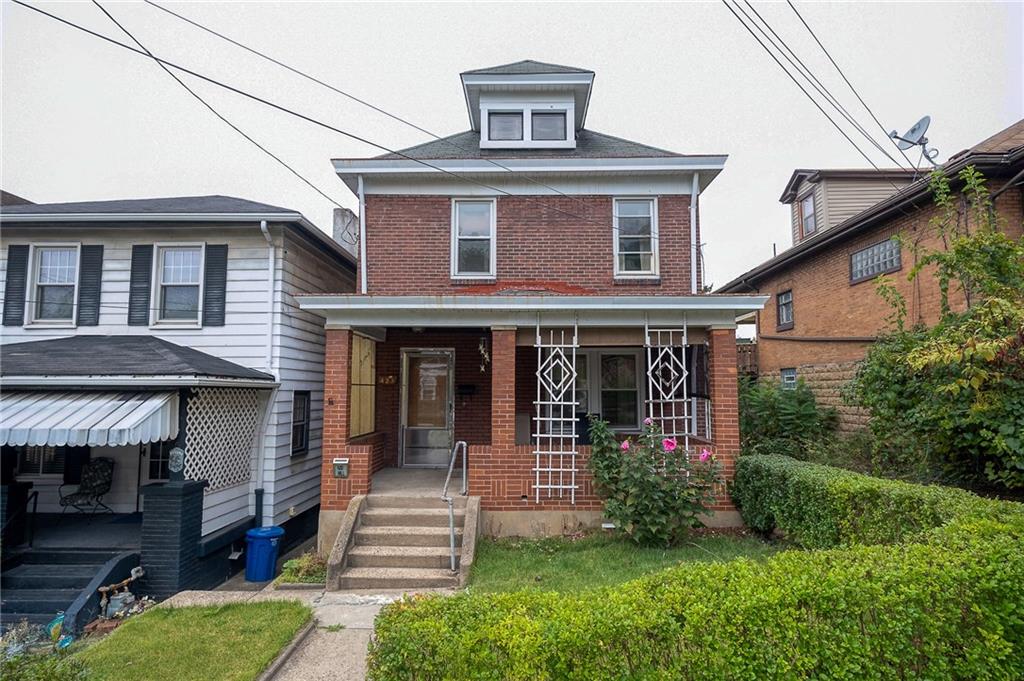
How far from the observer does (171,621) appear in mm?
5281

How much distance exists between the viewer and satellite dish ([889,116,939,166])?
9398 millimetres

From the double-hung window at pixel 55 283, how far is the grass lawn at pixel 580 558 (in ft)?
29.5

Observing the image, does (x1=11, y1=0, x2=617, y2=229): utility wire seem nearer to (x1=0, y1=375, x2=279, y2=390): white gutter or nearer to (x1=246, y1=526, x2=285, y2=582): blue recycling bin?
(x1=0, y1=375, x2=279, y2=390): white gutter

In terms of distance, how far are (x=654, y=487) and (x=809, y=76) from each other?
7.24 m

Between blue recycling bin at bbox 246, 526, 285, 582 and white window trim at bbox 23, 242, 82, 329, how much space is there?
17.9 ft

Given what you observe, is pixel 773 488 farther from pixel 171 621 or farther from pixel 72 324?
pixel 72 324

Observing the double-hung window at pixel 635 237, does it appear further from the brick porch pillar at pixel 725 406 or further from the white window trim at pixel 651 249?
the brick porch pillar at pixel 725 406

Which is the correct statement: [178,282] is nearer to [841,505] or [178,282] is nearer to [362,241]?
[362,241]

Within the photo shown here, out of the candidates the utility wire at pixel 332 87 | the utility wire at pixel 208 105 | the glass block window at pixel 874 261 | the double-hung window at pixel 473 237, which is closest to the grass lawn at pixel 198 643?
the double-hung window at pixel 473 237

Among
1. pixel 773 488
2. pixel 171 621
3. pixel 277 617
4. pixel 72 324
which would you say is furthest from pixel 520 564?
pixel 72 324

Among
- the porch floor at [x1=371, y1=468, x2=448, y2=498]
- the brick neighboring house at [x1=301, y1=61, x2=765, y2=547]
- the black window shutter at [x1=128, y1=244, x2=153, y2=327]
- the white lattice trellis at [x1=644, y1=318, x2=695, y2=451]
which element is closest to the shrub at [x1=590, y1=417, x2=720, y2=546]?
the white lattice trellis at [x1=644, y1=318, x2=695, y2=451]

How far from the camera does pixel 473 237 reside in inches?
381

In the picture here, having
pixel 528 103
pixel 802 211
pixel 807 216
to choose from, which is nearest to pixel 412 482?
Result: pixel 528 103

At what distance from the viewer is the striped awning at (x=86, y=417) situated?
6207 mm
